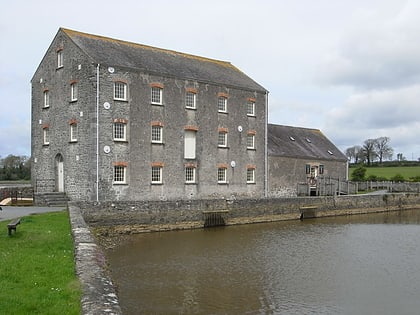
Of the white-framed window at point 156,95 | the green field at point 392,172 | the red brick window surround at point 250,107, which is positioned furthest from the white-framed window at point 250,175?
the green field at point 392,172

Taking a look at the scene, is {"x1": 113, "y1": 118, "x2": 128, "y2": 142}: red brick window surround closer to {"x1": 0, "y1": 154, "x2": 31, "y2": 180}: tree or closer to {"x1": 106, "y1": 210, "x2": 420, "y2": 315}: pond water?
{"x1": 106, "y1": 210, "x2": 420, "y2": 315}: pond water

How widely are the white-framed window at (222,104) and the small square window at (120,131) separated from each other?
6664mm

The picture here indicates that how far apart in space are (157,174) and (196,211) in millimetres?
3747

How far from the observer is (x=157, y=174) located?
82.9 feet

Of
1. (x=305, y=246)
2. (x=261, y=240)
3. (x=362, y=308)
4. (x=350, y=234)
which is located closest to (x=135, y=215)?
(x=261, y=240)

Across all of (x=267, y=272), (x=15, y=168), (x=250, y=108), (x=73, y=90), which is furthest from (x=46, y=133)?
(x=15, y=168)

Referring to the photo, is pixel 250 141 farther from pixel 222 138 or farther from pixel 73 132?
pixel 73 132

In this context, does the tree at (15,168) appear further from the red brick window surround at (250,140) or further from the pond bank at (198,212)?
the pond bank at (198,212)

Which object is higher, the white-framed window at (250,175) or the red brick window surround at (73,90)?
the red brick window surround at (73,90)

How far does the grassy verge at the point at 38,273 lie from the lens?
6035 millimetres

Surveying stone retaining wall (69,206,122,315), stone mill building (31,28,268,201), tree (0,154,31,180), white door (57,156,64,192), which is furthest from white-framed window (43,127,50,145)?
tree (0,154,31,180)

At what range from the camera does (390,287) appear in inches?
453

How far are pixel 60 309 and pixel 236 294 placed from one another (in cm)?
549

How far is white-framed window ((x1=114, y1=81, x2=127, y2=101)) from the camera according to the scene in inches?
937
